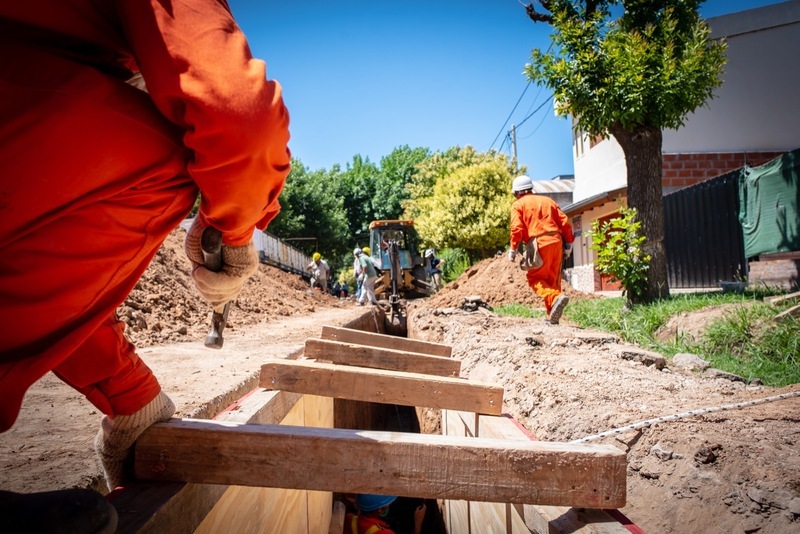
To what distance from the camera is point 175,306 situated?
25.4 feet

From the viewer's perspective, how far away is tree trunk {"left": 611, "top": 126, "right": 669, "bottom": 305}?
22.9 feet

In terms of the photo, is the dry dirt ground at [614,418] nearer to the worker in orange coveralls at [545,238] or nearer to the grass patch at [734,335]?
the grass patch at [734,335]

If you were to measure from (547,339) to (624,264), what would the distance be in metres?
2.72

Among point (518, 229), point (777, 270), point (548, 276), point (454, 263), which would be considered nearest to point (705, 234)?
point (777, 270)

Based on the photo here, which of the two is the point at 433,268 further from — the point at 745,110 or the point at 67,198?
the point at 67,198

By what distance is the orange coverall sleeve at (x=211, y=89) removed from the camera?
78 cm

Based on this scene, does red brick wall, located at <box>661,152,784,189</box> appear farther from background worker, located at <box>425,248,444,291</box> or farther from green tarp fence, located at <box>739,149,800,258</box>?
background worker, located at <box>425,248,444,291</box>

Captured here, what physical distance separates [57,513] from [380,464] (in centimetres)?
71

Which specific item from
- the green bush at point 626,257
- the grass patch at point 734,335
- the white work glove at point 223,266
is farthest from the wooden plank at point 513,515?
the green bush at point 626,257

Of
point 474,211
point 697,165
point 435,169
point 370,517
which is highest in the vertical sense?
point 435,169

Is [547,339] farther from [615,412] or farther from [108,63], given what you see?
[108,63]

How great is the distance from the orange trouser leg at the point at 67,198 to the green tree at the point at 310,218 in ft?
102

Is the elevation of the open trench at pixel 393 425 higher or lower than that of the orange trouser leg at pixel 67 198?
lower

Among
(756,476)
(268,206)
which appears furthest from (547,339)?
(268,206)
